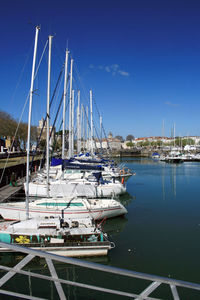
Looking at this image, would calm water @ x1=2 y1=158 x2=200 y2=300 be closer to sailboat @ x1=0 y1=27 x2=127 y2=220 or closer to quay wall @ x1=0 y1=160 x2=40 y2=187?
sailboat @ x1=0 y1=27 x2=127 y2=220

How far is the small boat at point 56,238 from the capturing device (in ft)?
36.1

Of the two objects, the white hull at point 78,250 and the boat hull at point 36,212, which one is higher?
the boat hull at point 36,212

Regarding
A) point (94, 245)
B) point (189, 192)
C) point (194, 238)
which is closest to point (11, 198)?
point (94, 245)

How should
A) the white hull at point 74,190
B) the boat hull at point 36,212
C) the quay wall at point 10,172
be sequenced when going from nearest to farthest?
the boat hull at point 36,212
the white hull at point 74,190
the quay wall at point 10,172

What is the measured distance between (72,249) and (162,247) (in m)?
5.09

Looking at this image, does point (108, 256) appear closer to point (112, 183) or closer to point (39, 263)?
point (39, 263)

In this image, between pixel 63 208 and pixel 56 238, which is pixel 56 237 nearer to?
pixel 56 238

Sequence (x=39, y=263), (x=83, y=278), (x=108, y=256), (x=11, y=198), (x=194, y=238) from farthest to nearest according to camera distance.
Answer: (x=11, y=198)
(x=194, y=238)
(x=108, y=256)
(x=39, y=263)
(x=83, y=278)

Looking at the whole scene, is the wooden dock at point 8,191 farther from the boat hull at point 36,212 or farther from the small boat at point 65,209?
the small boat at point 65,209

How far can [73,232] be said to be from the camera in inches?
460

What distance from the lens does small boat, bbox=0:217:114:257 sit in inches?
434

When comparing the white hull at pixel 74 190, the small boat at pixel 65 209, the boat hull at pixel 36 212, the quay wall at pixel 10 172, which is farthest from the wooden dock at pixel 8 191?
the small boat at pixel 65 209

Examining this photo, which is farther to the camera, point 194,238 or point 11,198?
point 11,198

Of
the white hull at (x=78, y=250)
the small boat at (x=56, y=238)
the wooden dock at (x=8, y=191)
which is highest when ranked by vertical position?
the wooden dock at (x=8, y=191)
